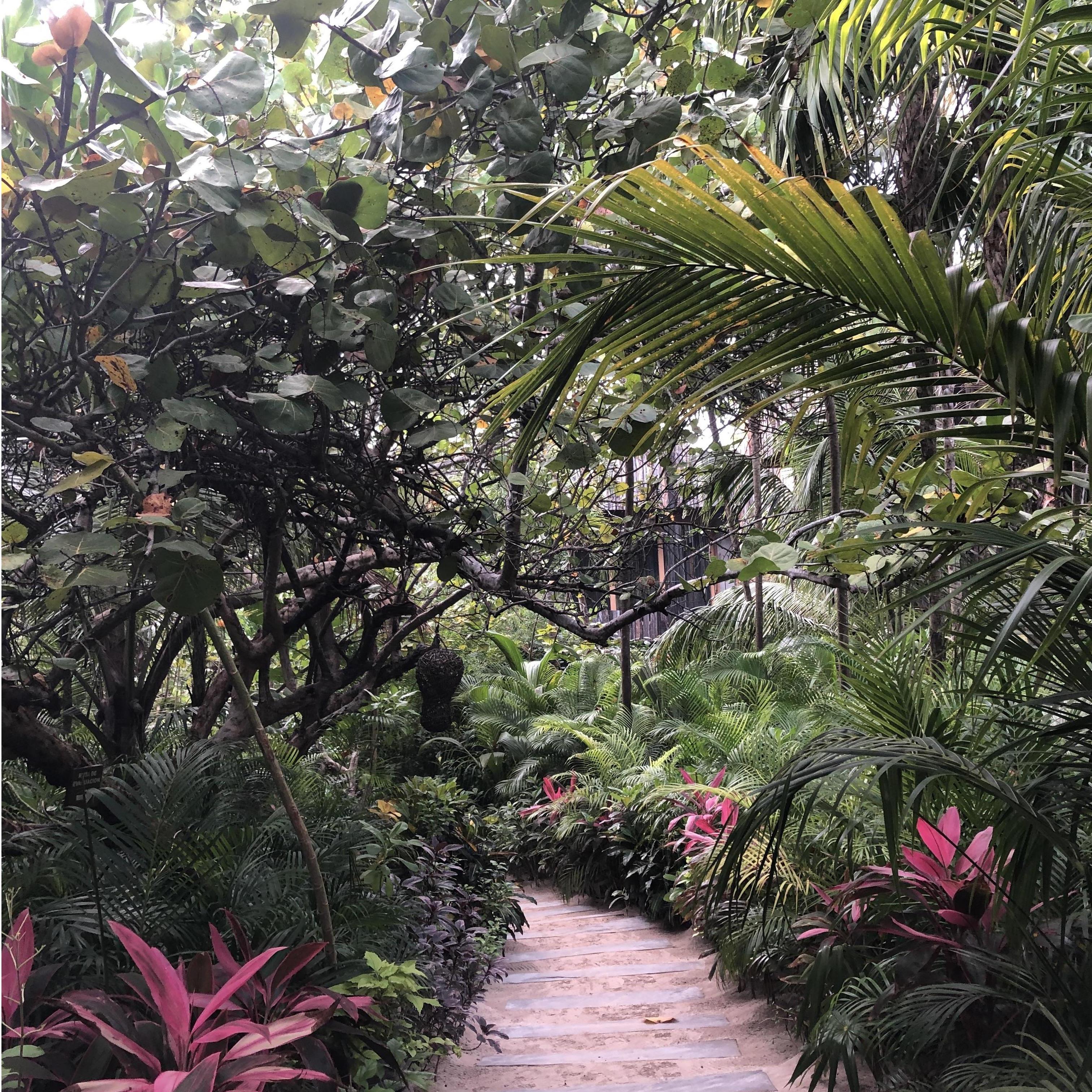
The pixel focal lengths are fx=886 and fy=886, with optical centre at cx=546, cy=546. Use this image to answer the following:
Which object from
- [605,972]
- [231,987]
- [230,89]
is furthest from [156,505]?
[605,972]

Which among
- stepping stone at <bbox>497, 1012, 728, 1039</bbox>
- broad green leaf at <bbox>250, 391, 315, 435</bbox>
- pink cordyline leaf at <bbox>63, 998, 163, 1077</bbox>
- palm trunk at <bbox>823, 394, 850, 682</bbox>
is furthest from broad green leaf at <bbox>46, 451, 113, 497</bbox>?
palm trunk at <bbox>823, 394, 850, 682</bbox>

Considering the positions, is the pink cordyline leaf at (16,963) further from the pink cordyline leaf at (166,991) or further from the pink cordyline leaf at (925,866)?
the pink cordyline leaf at (925,866)

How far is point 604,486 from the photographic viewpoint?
9.85 ft

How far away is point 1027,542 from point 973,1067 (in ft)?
4.81

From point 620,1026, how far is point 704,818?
3.80ft

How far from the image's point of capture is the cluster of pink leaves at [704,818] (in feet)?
14.8

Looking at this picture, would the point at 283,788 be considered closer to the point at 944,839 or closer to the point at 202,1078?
the point at 202,1078

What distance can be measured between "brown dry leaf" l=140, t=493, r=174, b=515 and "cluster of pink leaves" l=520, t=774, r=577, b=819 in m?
5.68

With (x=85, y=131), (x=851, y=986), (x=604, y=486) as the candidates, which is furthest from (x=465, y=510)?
(x=851, y=986)

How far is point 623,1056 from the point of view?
354cm

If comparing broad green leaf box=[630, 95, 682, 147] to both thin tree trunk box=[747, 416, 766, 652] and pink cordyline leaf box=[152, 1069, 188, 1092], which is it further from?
thin tree trunk box=[747, 416, 766, 652]

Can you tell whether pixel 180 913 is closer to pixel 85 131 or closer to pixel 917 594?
pixel 85 131

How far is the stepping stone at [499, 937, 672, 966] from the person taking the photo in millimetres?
4953

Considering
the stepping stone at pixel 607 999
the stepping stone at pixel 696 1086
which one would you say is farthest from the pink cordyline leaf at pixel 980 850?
the stepping stone at pixel 607 999
